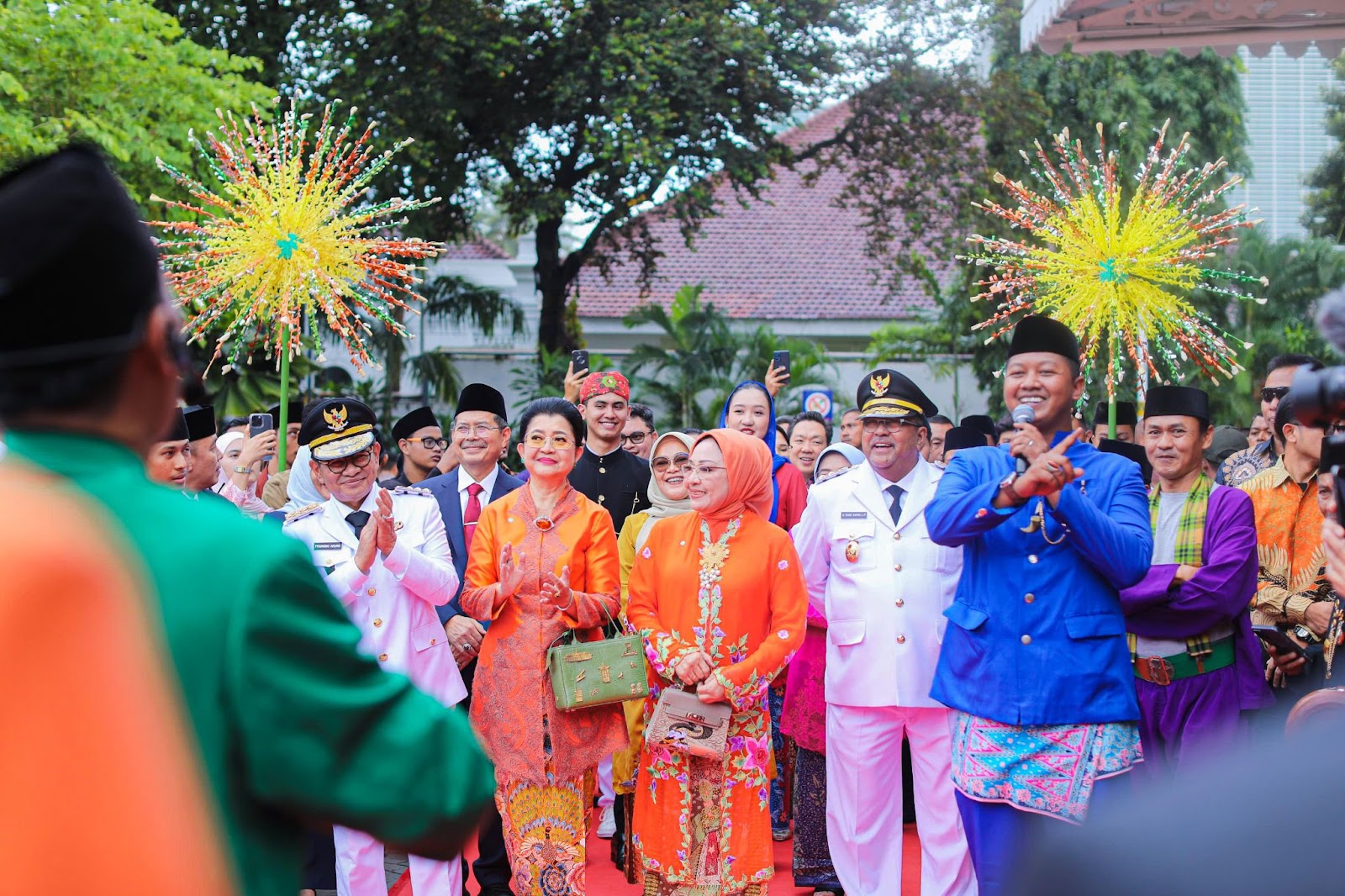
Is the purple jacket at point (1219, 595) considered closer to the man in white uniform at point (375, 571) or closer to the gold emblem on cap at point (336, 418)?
the man in white uniform at point (375, 571)

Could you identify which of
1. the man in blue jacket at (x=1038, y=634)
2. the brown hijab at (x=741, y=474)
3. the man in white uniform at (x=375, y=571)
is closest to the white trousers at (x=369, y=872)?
the man in white uniform at (x=375, y=571)

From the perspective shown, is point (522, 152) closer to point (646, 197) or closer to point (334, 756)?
point (646, 197)

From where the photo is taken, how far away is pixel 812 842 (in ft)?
20.2

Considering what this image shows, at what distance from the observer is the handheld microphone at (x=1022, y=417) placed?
422 centimetres

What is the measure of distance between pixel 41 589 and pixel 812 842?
203 inches

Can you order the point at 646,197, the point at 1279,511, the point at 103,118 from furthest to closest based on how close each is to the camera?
the point at 646,197
the point at 103,118
the point at 1279,511

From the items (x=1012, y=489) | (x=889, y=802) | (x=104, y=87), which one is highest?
(x=104, y=87)

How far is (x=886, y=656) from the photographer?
543 centimetres

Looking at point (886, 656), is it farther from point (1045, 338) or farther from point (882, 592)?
point (1045, 338)

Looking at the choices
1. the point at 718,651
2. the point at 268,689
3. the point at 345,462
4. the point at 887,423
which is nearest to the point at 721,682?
the point at 718,651

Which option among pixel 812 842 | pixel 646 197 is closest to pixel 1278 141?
pixel 646 197

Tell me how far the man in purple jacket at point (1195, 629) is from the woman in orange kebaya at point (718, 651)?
4.54 feet

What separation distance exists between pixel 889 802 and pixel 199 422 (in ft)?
11.0

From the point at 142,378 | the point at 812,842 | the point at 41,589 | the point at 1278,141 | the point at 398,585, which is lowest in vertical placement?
Result: the point at 812,842
